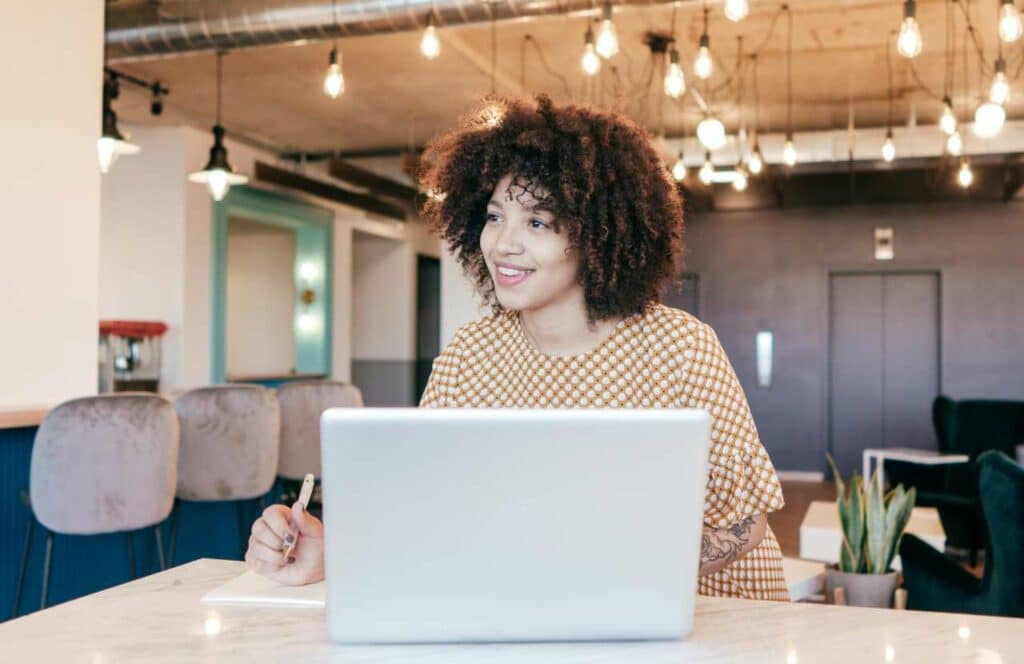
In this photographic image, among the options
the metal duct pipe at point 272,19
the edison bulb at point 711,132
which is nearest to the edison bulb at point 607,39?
the metal duct pipe at point 272,19

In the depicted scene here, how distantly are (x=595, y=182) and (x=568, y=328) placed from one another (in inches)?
9.4

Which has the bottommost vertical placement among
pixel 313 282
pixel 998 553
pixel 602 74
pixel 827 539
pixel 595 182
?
pixel 827 539

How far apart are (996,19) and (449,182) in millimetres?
5401

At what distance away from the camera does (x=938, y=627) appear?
3.37 ft

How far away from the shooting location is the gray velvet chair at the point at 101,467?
3037 mm

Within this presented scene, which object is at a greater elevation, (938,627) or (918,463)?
(938,627)

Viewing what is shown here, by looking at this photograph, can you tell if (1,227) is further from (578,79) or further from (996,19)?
(996,19)

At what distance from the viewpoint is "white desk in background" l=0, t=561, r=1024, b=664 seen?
92cm

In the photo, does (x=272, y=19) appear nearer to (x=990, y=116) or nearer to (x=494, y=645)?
(x=990, y=116)

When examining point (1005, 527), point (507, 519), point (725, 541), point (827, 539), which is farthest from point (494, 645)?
point (827, 539)

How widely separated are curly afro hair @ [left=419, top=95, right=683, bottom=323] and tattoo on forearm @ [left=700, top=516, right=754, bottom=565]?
0.38 m

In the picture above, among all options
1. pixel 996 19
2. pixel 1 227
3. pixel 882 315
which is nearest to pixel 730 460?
pixel 1 227

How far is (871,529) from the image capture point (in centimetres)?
275

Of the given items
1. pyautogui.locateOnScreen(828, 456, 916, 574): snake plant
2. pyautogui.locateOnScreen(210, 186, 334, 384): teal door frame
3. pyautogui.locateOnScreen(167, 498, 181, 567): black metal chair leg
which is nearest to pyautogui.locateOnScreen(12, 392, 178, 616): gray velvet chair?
pyautogui.locateOnScreen(167, 498, 181, 567): black metal chair leg
